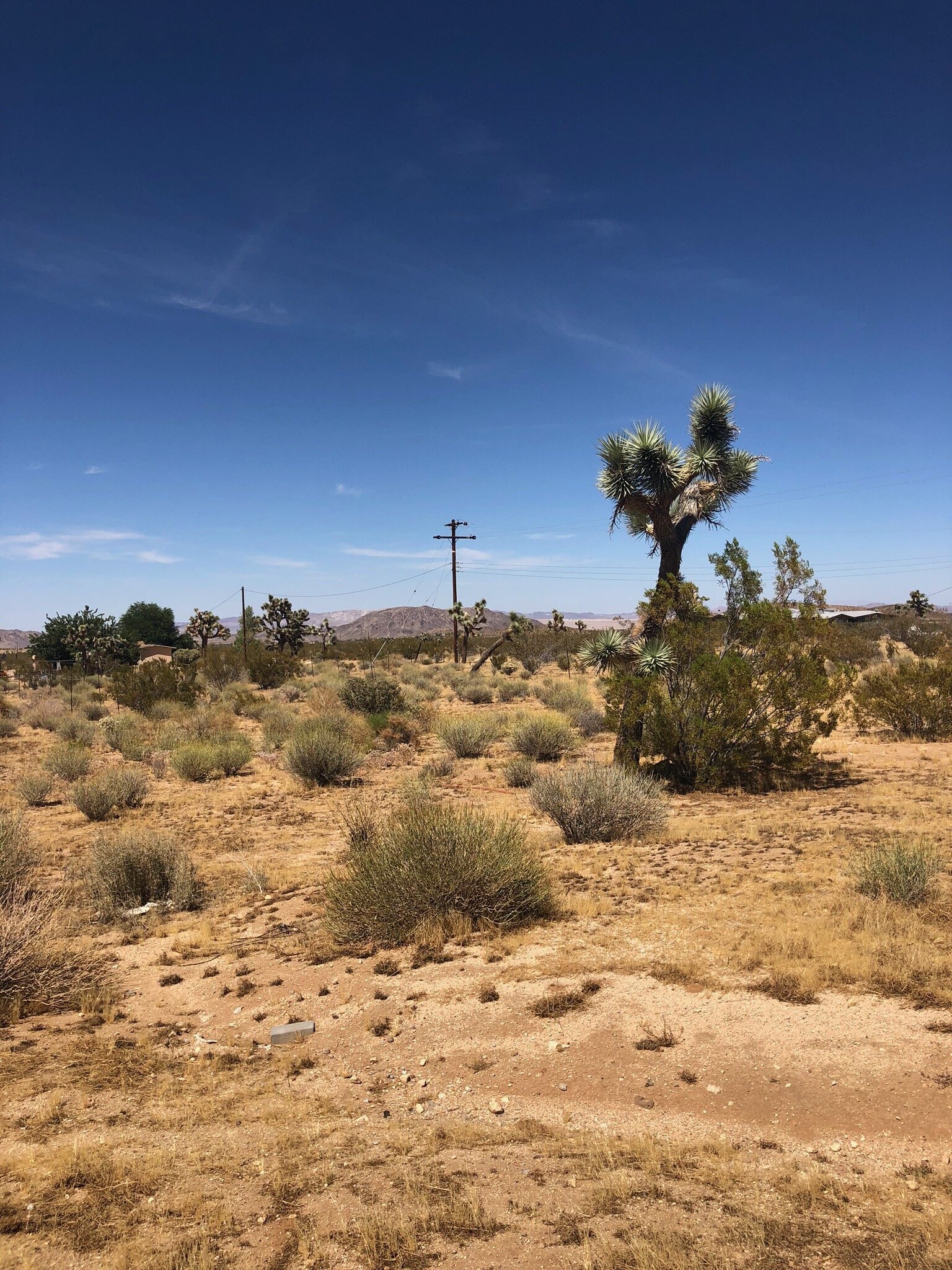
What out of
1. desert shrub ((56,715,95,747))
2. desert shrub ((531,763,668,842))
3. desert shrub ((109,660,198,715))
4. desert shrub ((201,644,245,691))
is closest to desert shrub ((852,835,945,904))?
desert shrub ((531,763,668,842))

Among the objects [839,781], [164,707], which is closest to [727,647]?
[839,781]

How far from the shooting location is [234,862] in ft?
36.0

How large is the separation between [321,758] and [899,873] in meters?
11.8

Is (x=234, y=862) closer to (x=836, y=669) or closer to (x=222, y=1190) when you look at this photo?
(x=222, y=1190)

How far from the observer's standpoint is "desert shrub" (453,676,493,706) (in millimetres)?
30550

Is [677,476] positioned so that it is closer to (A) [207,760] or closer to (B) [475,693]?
(A) [207,760]

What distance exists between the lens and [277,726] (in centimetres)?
2195

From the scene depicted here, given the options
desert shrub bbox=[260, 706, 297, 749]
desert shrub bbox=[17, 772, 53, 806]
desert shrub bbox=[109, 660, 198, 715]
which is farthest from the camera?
desert shrub bbox=[109, 660, 198, 715]

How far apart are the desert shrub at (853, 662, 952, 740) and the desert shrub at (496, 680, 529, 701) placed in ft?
47.0

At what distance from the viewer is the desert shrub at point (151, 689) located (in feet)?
92.2

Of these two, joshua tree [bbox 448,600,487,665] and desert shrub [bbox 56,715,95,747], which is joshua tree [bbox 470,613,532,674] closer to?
joshua tree [bbox 448,600,487,665]

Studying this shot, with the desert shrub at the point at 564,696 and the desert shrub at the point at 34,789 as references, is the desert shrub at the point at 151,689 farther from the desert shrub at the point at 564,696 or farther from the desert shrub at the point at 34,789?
the desert shrub at the point at 564,696

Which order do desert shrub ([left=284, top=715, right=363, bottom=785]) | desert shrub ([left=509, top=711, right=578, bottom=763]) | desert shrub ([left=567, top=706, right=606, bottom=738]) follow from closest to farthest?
desert shrub ([left=284, top=715, right=363, bottom=785])
desert shrub ([left=509, top=711, right=578, bottom=763])
desert shrub ([left=567, top=706, right=606, bottom=738])

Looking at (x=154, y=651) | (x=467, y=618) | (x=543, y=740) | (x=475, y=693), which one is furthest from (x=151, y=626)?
(x=543, y=740)
